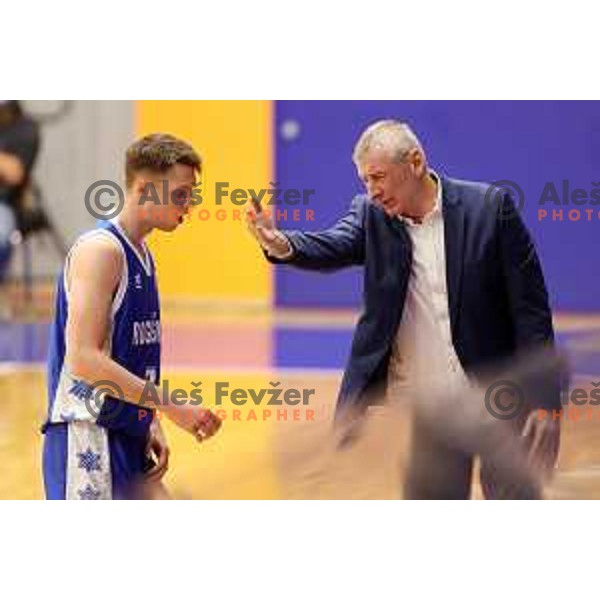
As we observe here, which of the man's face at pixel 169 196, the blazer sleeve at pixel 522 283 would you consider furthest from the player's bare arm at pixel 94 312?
the blazer sleeve at pixel 522 283

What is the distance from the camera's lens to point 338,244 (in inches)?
123

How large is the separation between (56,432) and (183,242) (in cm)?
67

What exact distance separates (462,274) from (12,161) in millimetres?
2520

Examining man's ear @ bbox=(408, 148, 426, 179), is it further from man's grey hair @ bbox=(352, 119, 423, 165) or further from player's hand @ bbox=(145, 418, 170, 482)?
player's hand @ bbox=(145, 418, 170, 482)

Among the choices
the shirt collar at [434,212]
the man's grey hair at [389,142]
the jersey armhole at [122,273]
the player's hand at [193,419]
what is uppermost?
the man's grey hair at [389,142]

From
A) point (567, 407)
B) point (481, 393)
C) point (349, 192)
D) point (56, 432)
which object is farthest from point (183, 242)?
point (567, 407)

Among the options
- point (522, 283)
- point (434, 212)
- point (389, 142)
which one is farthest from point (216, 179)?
point (522, 283)

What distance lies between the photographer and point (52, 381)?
284 centimetres

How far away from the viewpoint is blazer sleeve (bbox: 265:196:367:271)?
3.12m

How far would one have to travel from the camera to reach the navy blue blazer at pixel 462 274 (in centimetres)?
305

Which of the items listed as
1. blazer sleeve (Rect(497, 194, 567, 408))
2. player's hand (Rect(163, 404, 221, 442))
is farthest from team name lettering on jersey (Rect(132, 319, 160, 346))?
blazer sleeve (Rect(497, 194, 567, 408))

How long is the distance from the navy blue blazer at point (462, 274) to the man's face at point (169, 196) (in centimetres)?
35

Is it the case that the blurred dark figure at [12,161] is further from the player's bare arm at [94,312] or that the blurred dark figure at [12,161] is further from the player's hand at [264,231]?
the player's bare arm at [94,312]

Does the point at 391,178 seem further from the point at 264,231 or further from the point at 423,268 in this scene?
the point at 264,231
